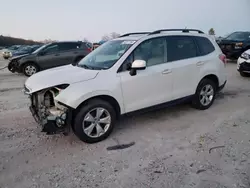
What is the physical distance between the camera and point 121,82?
12.6ft

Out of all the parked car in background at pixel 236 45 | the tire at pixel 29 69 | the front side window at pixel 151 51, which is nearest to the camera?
the front side window at pixel 151 51

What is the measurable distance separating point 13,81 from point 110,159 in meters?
7.48

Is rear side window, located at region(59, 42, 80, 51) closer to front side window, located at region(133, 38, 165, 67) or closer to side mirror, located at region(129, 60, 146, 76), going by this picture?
front side window, located at region(133, 38, 165, 67)

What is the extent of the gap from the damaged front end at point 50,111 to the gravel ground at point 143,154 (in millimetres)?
383

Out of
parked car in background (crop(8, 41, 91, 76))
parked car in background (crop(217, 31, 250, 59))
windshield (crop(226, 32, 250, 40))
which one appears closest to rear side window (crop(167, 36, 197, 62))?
parked car in background (crop(8, 41, 91, 76))

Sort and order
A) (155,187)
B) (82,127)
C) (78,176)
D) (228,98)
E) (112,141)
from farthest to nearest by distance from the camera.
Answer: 1. (228,98)
2. (112,141)
3. (82,127)
4. (78,176)
5. (155,187)

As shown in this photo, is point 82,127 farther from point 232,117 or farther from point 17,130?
point 232,117

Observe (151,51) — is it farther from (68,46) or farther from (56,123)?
(68,46)

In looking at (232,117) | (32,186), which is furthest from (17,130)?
(232,117)

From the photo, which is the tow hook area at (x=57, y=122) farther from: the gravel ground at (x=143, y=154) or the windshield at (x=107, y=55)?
the windshield at (x=107, y=55)

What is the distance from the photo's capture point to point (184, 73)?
4641 millimetres

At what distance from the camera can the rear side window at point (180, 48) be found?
178 inches

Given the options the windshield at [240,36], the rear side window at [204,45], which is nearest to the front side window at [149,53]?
the rear side window at [204,45]

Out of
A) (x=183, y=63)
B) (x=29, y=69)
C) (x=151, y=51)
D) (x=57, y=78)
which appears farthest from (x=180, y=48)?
(x=29, y=69)
